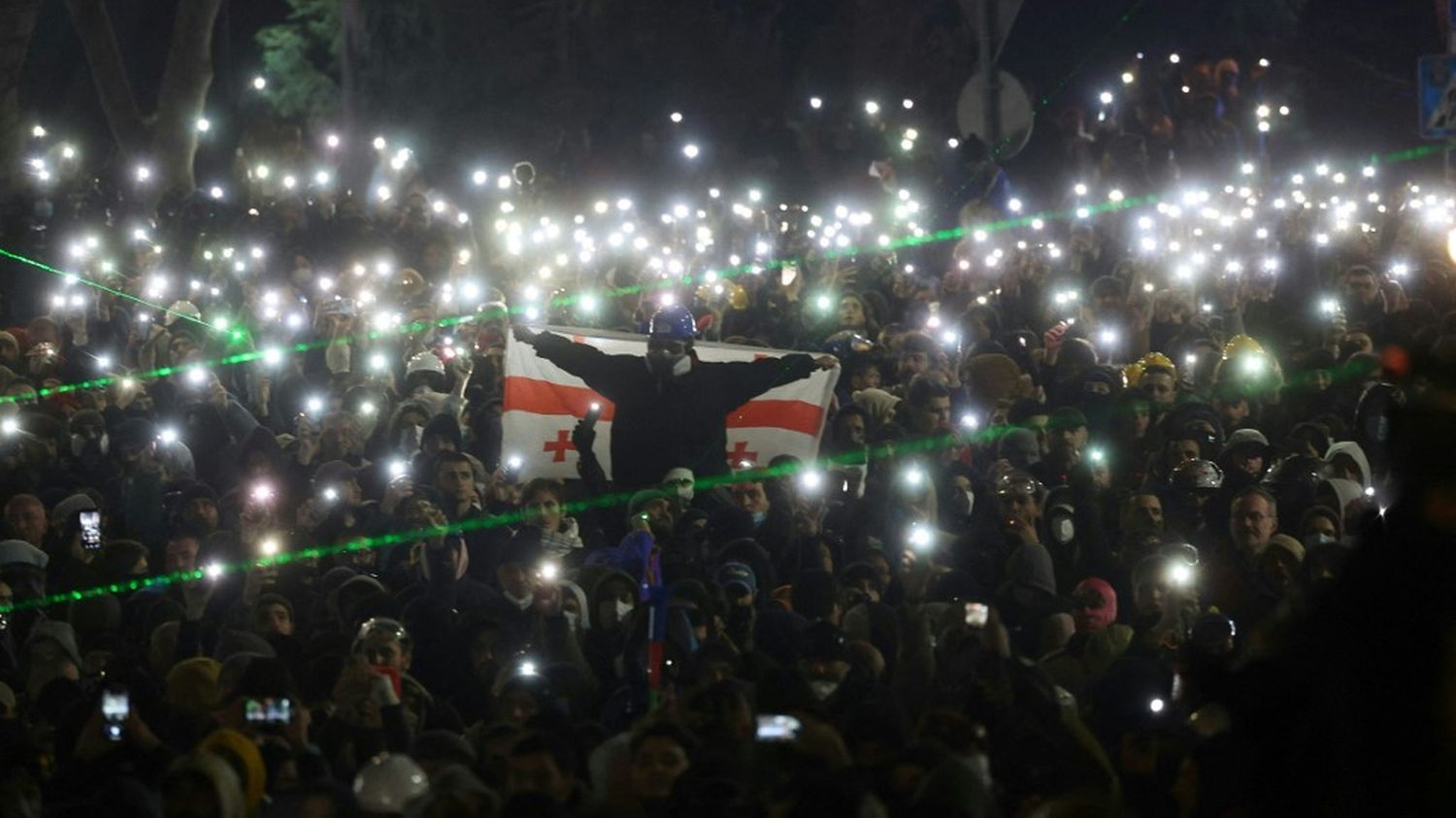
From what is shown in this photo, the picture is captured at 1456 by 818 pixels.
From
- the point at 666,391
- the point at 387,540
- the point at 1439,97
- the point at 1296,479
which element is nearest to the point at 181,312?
the point at 666,391

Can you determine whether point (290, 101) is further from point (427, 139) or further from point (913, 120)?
point (913, 120)

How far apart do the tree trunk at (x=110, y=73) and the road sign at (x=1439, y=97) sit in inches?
733

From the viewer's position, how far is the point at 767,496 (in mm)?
11977

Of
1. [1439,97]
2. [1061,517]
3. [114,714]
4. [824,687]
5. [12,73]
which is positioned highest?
[12,73]

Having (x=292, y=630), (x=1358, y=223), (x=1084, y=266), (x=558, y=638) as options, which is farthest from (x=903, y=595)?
(x=1358, y=223)

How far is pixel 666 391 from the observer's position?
12.7 metres

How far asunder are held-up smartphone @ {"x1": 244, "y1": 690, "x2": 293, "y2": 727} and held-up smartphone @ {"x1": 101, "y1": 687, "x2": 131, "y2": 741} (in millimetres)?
431

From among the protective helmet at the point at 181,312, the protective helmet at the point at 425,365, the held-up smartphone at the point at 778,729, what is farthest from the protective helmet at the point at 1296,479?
the protective helmet at the point at 181,312

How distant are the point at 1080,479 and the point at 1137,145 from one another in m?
13.4

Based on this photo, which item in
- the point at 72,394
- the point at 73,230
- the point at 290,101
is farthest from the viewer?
the point at 290,101

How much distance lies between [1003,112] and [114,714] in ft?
40.3

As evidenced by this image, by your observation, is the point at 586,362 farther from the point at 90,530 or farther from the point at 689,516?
the point at 90,530

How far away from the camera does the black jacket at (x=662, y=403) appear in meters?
12.5

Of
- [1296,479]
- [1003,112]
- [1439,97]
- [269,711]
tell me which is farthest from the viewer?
[1003,112]
